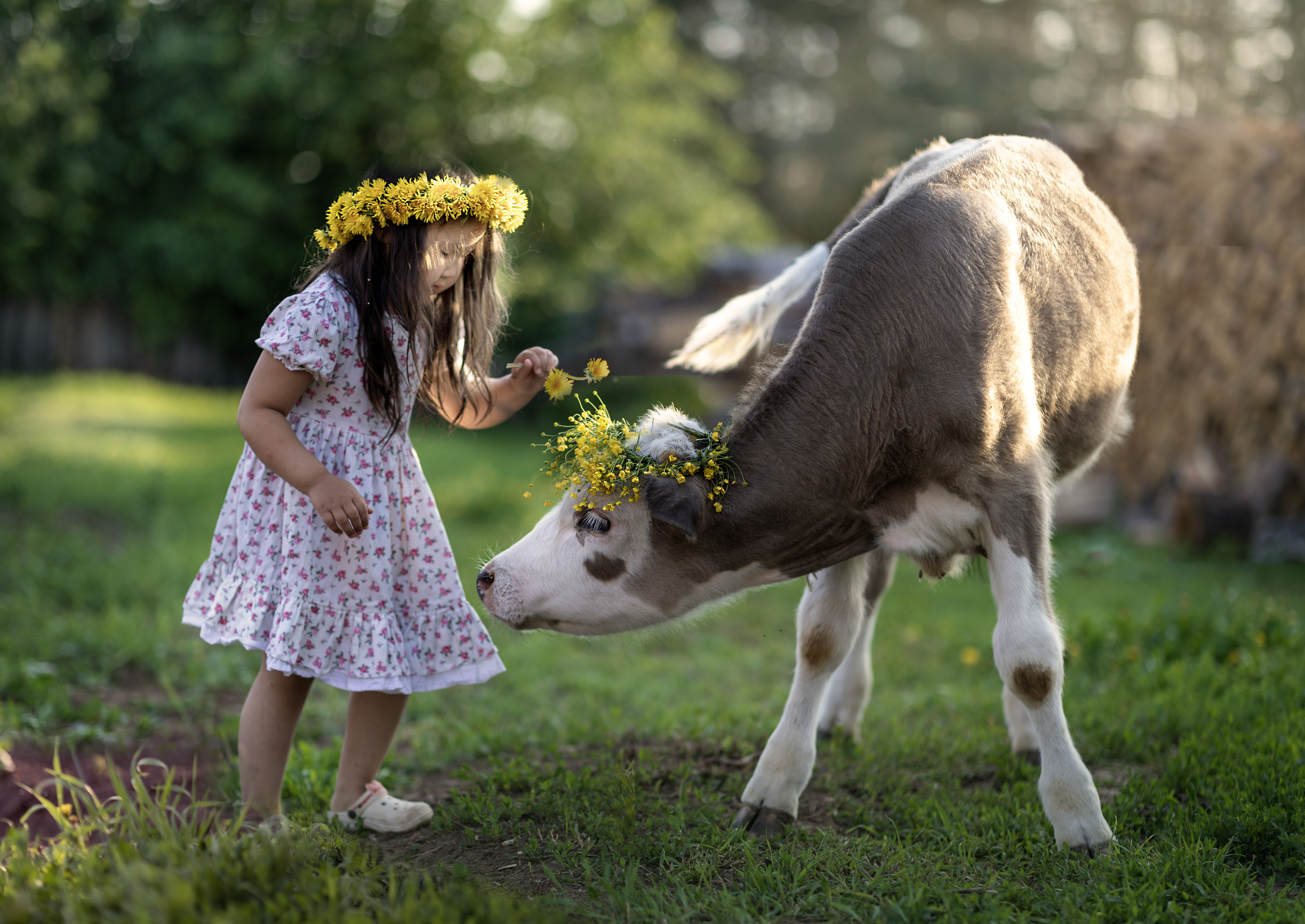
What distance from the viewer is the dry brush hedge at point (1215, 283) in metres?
7.84

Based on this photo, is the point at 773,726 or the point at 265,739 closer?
the point at 265,739

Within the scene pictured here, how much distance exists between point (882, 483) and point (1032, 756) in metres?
1.47

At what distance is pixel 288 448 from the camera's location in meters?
2.94

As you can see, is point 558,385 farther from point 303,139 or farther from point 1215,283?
point 303,139

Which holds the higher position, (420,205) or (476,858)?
(420,205)

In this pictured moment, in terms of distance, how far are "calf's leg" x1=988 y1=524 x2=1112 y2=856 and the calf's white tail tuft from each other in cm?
146

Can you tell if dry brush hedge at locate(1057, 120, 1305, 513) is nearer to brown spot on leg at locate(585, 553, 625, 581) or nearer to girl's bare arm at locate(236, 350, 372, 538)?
brown spot on leg at locate(585, 553, 625, 581)

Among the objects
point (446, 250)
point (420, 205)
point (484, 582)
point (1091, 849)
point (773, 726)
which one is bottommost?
point (773, 726)

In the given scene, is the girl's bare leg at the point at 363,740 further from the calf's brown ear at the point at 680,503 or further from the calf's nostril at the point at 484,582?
the calf's brown ear at the point at 680,503

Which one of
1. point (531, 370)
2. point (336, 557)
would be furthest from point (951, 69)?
point (336, 557)

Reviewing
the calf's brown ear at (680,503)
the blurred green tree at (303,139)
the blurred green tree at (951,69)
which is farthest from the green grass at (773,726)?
the blurred green tree at (951,69)

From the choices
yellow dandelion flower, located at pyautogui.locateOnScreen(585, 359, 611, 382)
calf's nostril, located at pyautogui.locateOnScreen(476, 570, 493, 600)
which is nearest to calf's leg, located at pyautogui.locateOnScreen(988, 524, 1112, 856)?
yellow dandelion flower, located at pyautogui.locateOnScreen(585, 359, 611, 382)

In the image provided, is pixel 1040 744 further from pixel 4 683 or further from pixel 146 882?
pixel 4 683

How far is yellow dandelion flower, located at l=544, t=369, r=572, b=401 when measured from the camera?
3100 mm
